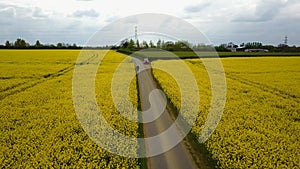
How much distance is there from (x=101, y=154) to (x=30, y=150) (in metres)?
1.87

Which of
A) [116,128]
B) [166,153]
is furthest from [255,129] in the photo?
[116,128]

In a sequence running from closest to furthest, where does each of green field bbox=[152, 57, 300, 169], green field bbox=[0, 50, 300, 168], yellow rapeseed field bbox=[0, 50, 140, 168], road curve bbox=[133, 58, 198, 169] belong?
1. yellow rapeseed field bbox=[0, 50, 140, 168]
2. green field bbox=[0, 50, 300, 168]
3. green field bbox=[152, 57, 300, 169]
4. road curve bbox=[133, 58, 198, 169]

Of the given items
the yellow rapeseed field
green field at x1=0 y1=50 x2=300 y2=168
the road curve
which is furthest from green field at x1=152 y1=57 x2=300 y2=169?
the yellow rapeseed field

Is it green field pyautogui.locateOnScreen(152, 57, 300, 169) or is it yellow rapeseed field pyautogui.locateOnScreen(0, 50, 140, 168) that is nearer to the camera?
yellow rapeseed field pyautogui.locateOnScreen(0, 50, 140, 168)

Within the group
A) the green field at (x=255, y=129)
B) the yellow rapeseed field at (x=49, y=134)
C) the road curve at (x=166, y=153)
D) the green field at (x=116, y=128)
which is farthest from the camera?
the road curve at (x=166, y=153)

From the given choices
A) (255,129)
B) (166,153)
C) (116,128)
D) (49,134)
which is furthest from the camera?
(255,129)

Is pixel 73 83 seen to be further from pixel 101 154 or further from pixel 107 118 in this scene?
pixel 101 154

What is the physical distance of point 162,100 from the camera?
53.5 feet

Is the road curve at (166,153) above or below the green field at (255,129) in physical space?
below

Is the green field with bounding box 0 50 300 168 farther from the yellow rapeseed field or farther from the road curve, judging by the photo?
the road curve

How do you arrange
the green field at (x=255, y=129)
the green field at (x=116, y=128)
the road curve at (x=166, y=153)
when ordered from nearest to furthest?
1. the green field at (x=116, y=128)
2. the green field at (x=255, y=129)
3. the road curve at (x=166, y=153)

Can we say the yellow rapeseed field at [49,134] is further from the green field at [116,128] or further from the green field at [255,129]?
the green field at [255,129]

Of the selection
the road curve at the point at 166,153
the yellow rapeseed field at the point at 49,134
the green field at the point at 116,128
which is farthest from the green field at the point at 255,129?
the yellow rapeseed field at the point at 49,134

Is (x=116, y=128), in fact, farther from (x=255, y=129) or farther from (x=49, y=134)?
(x=255, y=129)
